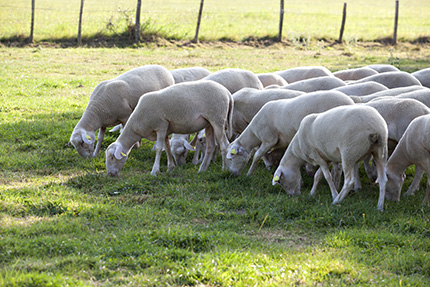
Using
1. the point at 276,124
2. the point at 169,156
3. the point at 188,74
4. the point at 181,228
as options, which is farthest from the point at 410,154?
the point at 188,74

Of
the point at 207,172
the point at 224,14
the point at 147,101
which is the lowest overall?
the point at 207,172

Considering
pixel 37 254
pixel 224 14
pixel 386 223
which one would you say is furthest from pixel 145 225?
pixel 224 14

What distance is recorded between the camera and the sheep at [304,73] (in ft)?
33.3

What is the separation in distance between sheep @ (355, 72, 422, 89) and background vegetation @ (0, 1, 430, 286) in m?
1.90

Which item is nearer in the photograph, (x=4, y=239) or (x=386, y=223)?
(x=4, y=239)

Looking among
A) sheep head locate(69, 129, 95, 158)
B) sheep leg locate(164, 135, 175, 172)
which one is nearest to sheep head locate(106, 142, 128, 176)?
sheep leg locate(164, 135, 175, 172)

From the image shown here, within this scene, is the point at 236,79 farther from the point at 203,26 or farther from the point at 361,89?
the point at 203,26

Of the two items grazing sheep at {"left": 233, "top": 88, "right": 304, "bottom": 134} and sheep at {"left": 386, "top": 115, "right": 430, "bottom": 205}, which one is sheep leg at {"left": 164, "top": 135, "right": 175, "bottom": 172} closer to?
grazing sheep at {"left": 233, "top": 88, "right": 304, "bottom": 134}

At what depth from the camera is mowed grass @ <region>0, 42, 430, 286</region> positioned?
4.12m

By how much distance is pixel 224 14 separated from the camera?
33.2 metres

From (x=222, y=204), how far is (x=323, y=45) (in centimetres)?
1881

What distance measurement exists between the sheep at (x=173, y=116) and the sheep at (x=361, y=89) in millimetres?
1946

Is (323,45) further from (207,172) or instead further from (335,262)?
(335,262)

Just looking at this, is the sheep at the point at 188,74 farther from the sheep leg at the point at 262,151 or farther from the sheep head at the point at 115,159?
the sheep leg at the point at 262,151
